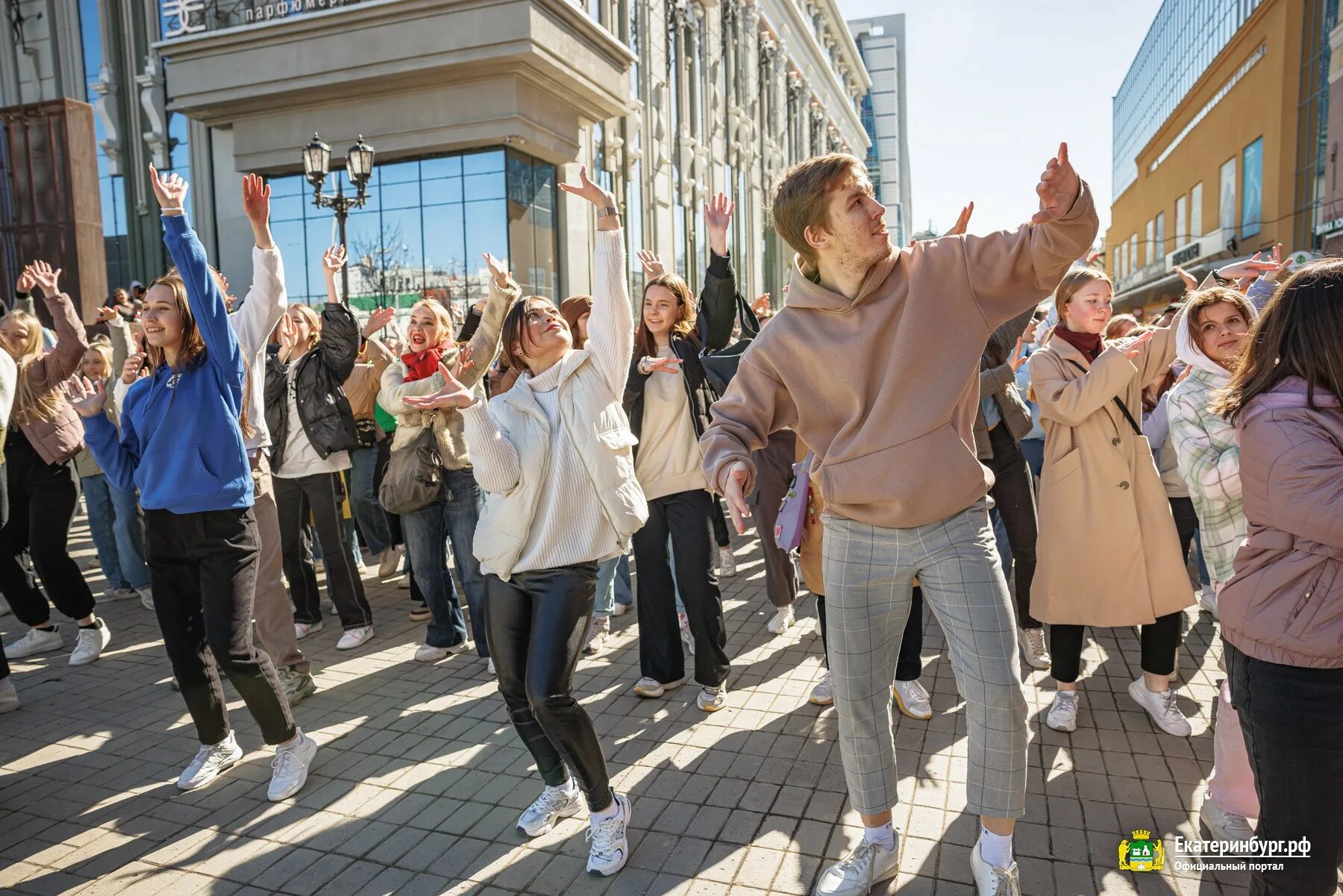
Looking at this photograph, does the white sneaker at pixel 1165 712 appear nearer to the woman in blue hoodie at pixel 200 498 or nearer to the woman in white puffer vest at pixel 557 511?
the woman in white puffer vest at pixel 557 511

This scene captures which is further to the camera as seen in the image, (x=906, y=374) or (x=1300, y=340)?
(x=906, y=374)

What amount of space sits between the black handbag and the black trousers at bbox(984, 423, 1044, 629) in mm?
1401

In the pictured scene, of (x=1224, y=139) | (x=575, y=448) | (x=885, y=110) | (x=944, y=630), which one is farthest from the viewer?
(x=885, y=110)

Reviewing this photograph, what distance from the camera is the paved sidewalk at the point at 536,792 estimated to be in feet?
10.1

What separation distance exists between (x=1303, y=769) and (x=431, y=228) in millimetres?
19882

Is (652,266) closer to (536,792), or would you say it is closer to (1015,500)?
(1015,500)

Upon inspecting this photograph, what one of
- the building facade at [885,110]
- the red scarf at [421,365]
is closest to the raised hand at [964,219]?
the red scarf at [421,365]

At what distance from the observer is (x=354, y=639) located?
Result: 575 cm

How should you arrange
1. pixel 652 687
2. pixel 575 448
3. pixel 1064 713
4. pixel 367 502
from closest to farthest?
pixel 575 448, pixel 1064 713, pixel 652 687, pixel 367 502

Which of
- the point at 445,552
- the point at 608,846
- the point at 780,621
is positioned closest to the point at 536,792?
the point at 608,846

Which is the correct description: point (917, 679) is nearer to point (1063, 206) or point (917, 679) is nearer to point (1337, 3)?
point (1063, 206)

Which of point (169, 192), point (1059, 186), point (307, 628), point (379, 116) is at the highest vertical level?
point (379, 116)

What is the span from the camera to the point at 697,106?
2902cm

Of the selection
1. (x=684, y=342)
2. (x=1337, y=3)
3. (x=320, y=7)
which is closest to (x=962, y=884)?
(x=684, y=342)
